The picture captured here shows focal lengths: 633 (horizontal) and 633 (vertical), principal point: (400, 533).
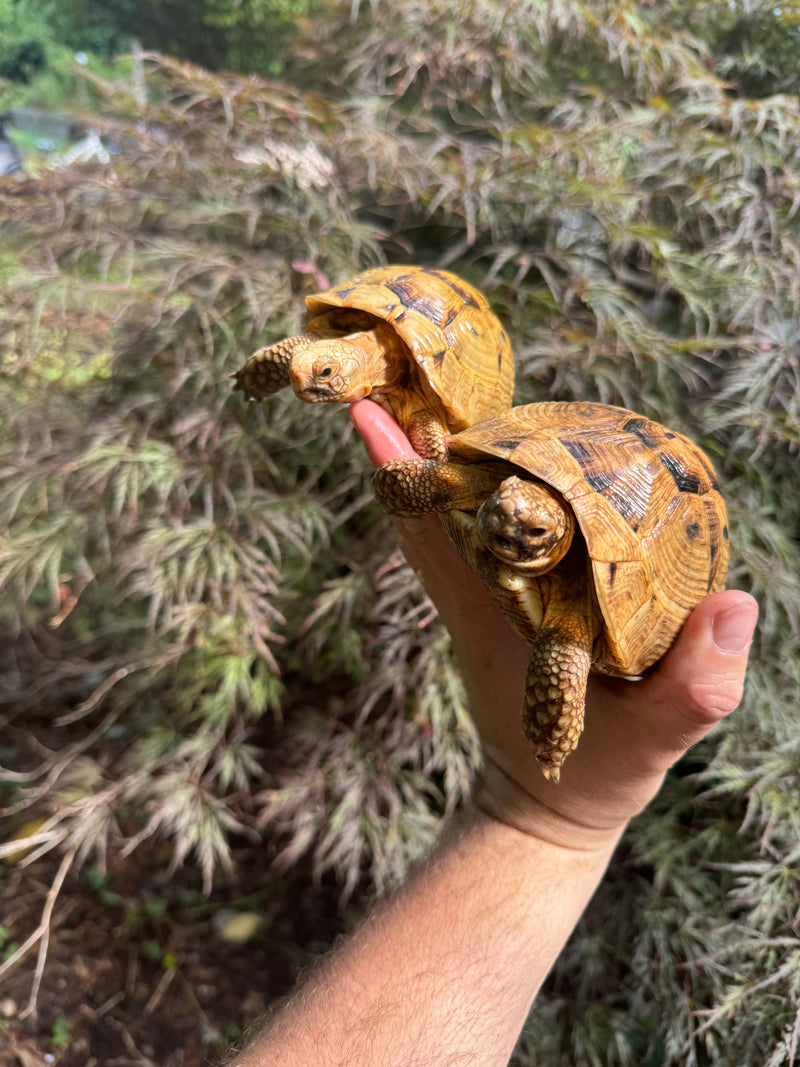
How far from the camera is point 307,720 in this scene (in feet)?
4.48

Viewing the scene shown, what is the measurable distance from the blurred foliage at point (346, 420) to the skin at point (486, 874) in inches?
14.5

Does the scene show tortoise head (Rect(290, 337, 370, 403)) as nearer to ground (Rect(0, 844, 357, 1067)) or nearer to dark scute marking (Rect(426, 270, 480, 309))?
dark scute marking (Rect(426, 270, 480, 309))

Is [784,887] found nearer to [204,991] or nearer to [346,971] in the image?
[346,971]

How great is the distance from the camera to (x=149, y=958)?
1.32 m

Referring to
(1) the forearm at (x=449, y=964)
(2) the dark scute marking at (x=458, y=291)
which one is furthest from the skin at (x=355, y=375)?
(1) the forearm at (x=449, y=964)

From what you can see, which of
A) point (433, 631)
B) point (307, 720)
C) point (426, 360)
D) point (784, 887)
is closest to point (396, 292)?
point (426, 360)

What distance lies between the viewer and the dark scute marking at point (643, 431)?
0.73 metres

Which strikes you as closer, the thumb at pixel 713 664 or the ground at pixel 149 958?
the thumb at pixel 713 664

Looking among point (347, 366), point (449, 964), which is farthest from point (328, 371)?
point (449, 964)

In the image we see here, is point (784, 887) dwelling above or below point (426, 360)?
below

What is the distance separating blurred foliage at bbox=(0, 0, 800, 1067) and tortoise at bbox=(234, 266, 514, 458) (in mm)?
206

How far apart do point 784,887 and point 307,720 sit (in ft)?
2.97

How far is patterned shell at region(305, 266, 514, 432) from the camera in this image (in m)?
0.94

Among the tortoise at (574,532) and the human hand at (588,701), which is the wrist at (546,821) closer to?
the human hand at (588,701)
